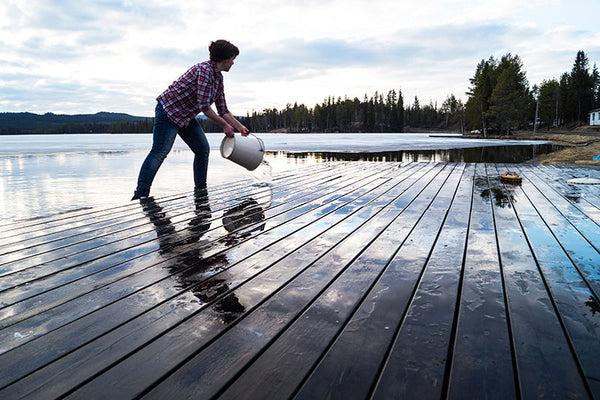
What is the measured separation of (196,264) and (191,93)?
8.66 feet

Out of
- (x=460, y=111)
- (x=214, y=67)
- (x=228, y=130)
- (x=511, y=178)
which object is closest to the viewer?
(x=214, y=67)

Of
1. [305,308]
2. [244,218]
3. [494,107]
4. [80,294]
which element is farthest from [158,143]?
[494,107]

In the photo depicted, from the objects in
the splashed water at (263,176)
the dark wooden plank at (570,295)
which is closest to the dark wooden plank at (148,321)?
the dark wooden plank at (570,295)

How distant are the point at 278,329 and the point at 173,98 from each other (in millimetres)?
3329

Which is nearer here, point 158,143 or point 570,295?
point 570,295

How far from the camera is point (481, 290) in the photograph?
1.36m

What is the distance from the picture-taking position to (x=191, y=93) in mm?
3777

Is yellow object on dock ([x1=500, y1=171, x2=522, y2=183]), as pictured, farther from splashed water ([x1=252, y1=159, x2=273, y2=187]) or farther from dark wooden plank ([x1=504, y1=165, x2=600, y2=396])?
splashed water ([x1=252, y1=159, x2=273, y2=187])

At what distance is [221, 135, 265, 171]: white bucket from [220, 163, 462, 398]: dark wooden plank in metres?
2.57

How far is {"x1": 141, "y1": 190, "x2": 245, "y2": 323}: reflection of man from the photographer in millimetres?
1302

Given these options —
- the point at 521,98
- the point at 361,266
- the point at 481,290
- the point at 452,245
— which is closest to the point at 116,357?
the point at 361,266

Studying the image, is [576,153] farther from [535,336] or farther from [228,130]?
[535,336]

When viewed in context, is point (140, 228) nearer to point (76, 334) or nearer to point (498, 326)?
point (76, 334)

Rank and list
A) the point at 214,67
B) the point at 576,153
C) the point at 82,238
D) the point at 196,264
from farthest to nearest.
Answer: the point at 576,153
the point at 214,67
the point at 82,238
the point at 196,264
